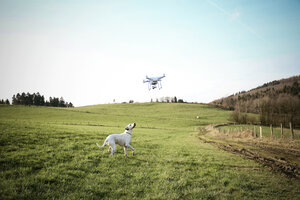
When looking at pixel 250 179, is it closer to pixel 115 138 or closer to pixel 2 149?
pixel 115 138

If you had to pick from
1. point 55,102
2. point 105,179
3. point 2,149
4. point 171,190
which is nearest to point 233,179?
point 171,190

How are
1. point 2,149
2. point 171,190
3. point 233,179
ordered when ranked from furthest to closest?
point 2,149
point 233,179
point 171,190

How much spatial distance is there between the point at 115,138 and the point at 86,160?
191 centimetres

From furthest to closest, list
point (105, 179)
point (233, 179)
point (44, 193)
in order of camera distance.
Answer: point (233, 179), point (105, 179), point (44, 193)

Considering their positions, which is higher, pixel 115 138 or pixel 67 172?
pixel 115 138

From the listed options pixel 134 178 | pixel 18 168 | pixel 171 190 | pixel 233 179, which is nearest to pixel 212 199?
pixel 171 190

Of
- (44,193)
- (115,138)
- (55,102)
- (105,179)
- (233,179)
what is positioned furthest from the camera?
(55,102)

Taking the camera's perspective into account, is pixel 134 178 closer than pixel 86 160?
Yes

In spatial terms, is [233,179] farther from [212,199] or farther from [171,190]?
[171,190]

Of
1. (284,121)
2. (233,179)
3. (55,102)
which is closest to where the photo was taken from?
(233,179)

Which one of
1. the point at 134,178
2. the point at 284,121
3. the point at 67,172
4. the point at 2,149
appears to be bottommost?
the point at 284,121

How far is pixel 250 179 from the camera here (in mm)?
7516

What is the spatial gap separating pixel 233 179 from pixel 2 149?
12.2 meters

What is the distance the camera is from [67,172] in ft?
21.5
